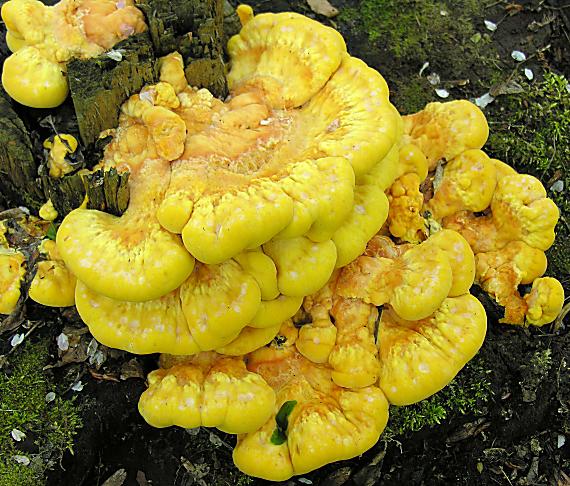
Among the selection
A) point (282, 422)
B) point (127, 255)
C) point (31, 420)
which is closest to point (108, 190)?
point (127, 255)

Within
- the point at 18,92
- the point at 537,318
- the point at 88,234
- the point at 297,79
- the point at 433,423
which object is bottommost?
the point at 433,423

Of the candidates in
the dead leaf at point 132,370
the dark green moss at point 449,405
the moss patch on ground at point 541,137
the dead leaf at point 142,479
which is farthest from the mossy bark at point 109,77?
the moss patch on ground at point 541,137

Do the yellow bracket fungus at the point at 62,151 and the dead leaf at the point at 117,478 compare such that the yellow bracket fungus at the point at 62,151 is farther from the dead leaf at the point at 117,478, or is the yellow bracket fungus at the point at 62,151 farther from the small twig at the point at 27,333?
the dead leaf at the point at 117,478

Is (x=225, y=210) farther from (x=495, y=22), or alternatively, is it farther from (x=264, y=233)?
(x=495, y=22)

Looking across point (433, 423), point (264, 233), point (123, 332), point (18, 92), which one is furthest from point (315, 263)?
point (18, 92)

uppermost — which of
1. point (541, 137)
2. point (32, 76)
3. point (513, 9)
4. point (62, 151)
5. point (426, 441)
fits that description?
point (513, 9)

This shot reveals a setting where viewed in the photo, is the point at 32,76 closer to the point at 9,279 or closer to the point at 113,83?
the point at 113,83
